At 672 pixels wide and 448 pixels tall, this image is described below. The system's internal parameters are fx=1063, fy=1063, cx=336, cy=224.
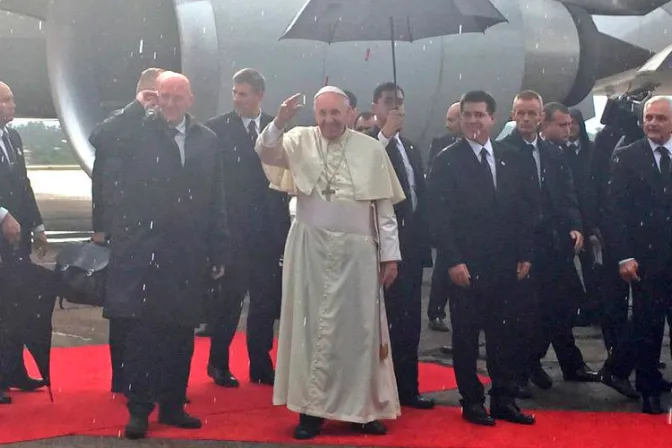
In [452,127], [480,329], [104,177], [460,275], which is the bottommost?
[480,329]

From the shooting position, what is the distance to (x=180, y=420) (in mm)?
4430

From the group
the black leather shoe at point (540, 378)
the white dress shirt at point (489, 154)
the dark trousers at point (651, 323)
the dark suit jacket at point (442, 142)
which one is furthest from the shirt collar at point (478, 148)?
the dark suit jacket at point (442, 142)

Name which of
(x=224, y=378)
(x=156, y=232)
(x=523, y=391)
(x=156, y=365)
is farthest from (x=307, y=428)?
(x=523, y=391)

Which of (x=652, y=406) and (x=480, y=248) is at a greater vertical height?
(x=480, y=248)

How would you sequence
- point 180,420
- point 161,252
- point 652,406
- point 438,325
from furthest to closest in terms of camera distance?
point 438,325, point 652,406, point 180,420, point 161,252

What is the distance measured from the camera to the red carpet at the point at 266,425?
14.0 feet

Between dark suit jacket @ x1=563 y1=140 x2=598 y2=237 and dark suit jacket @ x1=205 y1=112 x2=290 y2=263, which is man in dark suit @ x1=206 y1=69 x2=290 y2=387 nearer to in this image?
dark suit jacket @ x1=205 y1=112 x2=290 y2=263

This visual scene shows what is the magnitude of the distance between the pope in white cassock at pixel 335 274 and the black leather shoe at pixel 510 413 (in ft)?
1.63

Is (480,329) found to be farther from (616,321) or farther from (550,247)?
(616,321)

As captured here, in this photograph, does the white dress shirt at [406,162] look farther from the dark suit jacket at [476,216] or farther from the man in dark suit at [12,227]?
the man in dark suit at [12,227]

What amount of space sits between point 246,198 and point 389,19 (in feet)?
3.90

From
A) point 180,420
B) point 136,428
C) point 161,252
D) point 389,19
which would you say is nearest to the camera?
point 136,428

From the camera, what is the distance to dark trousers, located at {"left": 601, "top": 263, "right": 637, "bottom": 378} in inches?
201

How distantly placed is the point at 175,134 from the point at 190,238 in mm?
450
